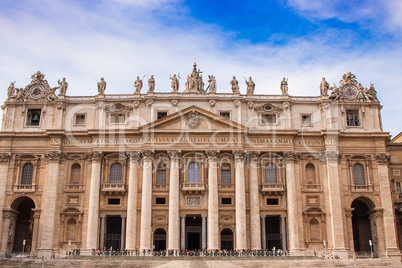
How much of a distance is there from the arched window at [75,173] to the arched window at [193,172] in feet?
42.3

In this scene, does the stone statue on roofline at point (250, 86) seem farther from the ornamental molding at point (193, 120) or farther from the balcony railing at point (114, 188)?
the balcony railing at point (114, 188)

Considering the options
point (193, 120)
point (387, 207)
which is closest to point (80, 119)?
point (193, 120)

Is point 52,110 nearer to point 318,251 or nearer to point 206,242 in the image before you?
point 206,242

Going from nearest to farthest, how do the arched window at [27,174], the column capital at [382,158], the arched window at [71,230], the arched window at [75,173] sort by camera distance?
the arched window at [71,230] → the column capital at [382,158] → the arched window at [27,174] → the arched window at [75,173]

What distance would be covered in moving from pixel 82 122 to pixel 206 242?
2058 cm

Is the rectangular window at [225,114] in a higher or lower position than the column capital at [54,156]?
higher

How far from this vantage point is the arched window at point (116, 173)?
53.7 metres

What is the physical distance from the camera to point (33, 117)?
5616 centimetres

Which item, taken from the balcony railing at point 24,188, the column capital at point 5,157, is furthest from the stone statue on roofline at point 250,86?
the column capital at point 5,157

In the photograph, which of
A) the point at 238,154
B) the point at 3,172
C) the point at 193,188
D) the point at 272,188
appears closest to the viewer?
the point at 193,188

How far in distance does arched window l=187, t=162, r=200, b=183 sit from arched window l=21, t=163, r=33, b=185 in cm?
1845

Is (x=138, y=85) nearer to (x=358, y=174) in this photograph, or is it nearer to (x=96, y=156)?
(x=96, y=156)

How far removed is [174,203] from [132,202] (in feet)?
15.6

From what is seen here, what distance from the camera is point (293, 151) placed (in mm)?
53375
